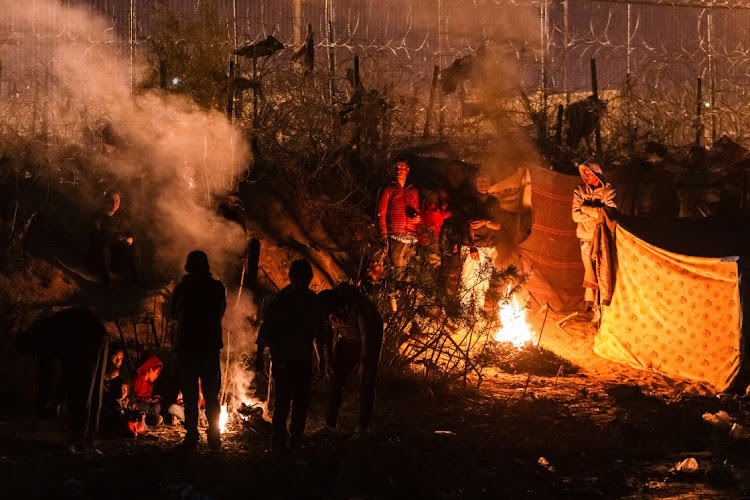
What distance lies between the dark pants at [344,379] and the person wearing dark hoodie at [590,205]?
4.50 m

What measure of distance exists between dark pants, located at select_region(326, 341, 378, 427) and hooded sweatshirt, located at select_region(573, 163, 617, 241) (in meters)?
4.53

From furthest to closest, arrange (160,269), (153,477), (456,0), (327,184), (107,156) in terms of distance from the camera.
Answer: (456,0)
(327,184)
(107,156)
(160,269)
(153,477)

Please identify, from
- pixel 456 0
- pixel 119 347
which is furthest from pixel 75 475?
pixel 456 0

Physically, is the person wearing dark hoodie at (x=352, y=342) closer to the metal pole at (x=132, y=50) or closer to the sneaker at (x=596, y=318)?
the sneaker at (x=596, y=318)

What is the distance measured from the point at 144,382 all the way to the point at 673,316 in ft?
16.6

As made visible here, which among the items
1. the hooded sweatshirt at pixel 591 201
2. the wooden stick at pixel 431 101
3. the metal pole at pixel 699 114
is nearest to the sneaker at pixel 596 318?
the hooded sweatshirt at pixel 591 201

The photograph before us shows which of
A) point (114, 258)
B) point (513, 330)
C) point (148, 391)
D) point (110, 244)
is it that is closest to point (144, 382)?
point (148, 391)

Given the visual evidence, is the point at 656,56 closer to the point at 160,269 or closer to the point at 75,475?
the point at 160,269

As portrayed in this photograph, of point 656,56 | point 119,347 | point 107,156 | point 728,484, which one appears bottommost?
point 728,484

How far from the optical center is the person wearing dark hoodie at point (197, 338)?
6.17 meters

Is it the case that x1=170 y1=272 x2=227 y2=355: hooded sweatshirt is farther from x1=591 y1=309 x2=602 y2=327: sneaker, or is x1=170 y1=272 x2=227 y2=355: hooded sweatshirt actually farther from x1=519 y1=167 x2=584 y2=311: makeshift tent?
x1=519 y1=167 x2=584 y2=311: makeshift tent

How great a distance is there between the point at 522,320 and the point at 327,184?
145 inches

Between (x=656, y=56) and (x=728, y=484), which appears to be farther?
(x=656, y=56)

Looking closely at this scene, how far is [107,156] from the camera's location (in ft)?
38.3
